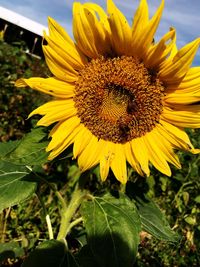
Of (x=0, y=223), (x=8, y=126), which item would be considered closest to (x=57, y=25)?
(x=0, y=223)

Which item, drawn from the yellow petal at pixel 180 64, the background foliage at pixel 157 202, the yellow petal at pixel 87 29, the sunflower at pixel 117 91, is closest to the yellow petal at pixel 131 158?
the sunflower at pixel 117 91

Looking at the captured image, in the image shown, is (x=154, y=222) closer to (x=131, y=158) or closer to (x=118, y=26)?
(x=131, y=158)

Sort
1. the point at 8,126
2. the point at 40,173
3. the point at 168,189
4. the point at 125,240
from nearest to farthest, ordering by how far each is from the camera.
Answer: the point at 125,240 → the point at 40,173 → the point at 168,189 → the point at 8,126

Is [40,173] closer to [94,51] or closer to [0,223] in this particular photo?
[94,51]

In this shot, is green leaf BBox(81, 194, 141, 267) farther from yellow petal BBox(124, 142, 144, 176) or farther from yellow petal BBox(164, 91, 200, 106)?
yellow petal BBox(164, 91, 200, 106)

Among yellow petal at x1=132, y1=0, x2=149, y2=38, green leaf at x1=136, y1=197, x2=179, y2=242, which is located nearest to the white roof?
green leaf at x1=136, y1=197, x2=179, y2=242

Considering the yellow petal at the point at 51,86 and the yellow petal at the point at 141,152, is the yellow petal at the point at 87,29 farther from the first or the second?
the yellow petal at the point at 141,152

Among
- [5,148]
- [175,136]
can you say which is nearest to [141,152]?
[175,136]
